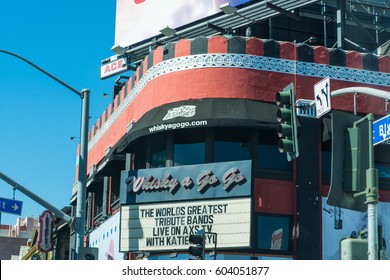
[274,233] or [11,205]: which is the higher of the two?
[11,205]

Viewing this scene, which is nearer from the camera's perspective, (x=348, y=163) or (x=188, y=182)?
(x=348, y=163)

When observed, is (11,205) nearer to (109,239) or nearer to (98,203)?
(109,239)

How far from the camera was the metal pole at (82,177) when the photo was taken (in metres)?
22.3

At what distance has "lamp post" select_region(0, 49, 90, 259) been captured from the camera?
22.3 m

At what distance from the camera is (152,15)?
1478 inches

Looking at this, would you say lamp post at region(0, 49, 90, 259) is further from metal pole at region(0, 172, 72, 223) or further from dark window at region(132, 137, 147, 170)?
dark window at region(132, 137, 147, 170)

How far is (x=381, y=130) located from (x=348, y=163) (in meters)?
1.27

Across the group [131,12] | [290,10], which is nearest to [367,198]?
[290,10]

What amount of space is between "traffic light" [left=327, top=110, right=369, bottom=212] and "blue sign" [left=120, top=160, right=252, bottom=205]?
14.4 m

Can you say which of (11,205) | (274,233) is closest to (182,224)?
(274,233)

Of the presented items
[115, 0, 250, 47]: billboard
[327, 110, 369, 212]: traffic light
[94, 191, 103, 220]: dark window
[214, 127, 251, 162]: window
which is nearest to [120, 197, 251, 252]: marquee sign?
[214, 127, 251, 162]: window

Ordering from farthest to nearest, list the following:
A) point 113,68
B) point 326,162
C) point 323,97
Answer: point 113,68, point 326,162, point 323,97

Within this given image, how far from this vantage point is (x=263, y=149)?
2862 cm
